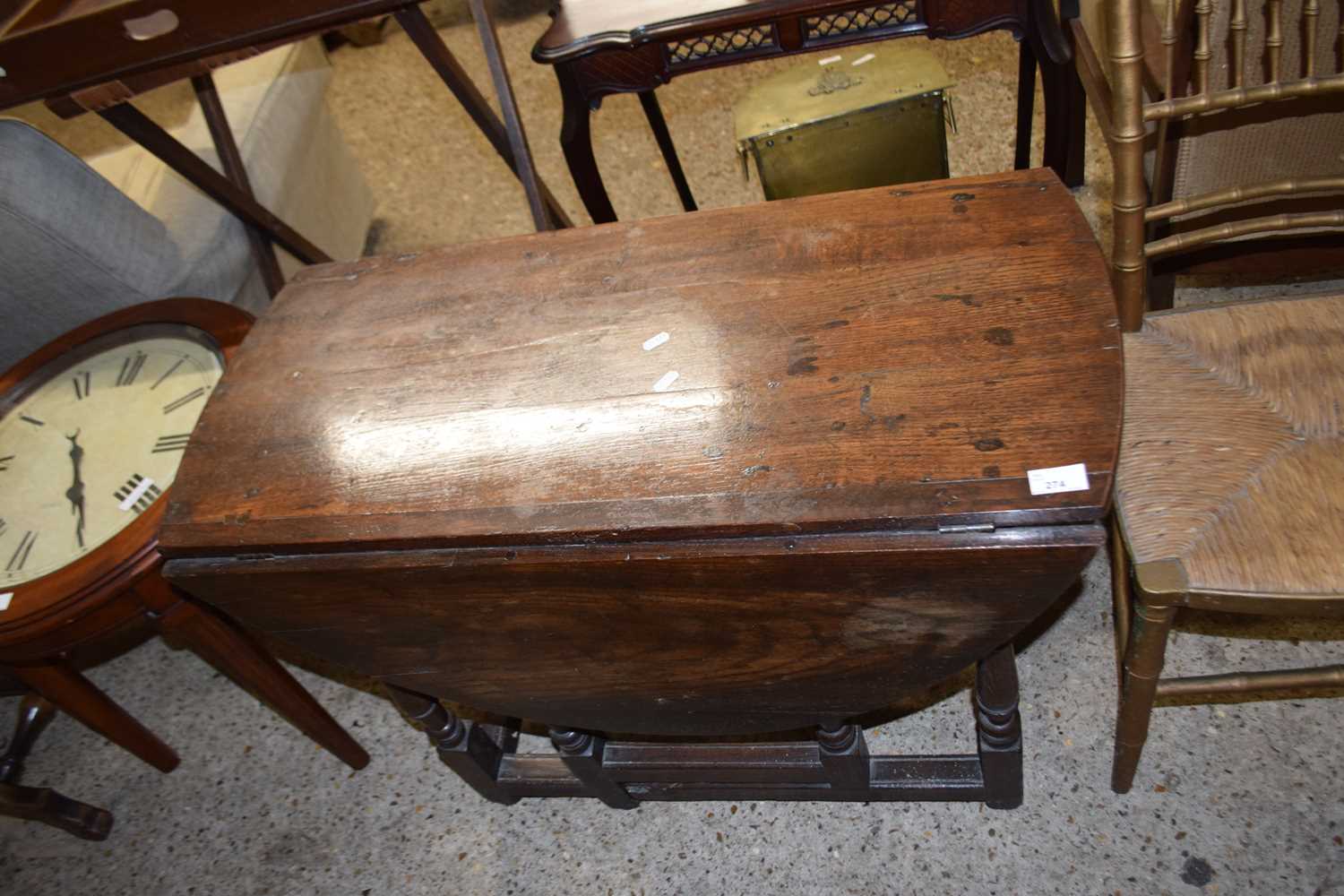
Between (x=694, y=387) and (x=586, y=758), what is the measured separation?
0.66 meters

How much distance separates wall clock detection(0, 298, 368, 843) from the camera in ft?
4.55

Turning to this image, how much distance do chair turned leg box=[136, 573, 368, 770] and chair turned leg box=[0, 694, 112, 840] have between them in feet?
1.35

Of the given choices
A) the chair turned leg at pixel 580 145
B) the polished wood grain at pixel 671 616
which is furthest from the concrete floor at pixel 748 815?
the chair turned leg at pixel 580 145

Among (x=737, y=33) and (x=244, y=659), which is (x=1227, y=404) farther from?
(x=244, y=659)

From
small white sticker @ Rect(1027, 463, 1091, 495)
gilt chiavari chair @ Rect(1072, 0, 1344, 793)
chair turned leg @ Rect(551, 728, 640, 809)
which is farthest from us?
chair turned leg @ Rect(551, 728, 640, 809)

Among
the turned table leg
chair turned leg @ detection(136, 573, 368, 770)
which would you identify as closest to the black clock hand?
chair turned leg @ detection(136, 573, 368, 770)

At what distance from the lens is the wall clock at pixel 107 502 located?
1387 mm

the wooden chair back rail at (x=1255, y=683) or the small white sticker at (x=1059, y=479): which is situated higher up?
the small white sticker at (x=1059, y=479)

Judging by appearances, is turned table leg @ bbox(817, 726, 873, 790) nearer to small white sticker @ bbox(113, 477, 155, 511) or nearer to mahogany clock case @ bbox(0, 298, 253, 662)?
mahogany clock case @ bbox(0, 298, 253, 662)

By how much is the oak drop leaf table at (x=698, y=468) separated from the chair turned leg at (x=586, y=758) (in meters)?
0.07

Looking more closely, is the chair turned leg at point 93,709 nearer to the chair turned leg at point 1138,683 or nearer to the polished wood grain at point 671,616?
the polished wood grain at point 671,616

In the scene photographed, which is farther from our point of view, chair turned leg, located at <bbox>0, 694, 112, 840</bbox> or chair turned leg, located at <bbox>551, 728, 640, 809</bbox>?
chair turned leg, located at <bbox>0, 694, 112, 840</bbox>

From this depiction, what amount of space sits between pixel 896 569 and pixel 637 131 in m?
2.22

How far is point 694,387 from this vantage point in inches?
44.3
